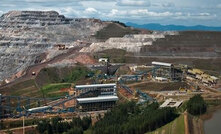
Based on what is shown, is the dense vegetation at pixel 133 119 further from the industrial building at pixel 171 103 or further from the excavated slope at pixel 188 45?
the excavated slope at pixel 188 45

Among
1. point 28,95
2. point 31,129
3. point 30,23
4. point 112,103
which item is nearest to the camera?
point 31,129

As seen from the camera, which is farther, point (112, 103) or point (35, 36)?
point (35, 36)

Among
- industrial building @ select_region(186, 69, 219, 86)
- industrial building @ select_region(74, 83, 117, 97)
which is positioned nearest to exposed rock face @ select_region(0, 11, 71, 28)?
industrial building @ select_region(186, 69, 219, 86)

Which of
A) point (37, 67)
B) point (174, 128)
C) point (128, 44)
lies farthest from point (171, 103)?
point (128, 44)

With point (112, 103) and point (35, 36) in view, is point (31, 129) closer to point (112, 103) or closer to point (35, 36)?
point (112, 103)

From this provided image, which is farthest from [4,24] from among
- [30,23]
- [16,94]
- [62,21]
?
[16,94]
